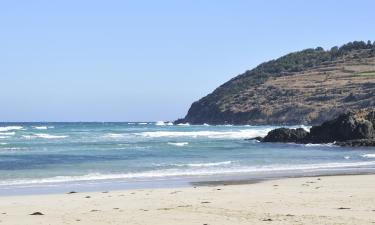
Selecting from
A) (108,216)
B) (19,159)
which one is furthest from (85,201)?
(19,159)

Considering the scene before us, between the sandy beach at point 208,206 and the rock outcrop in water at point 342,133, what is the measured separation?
95.7 ft

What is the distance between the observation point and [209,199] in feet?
52.0

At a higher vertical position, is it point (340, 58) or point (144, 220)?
point (340, 58)

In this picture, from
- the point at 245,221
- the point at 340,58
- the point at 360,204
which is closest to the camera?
the point at 245,221

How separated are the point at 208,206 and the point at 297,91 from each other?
11262 centimetres

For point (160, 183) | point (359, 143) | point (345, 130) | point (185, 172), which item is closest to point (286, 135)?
point (345, 130)

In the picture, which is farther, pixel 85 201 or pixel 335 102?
pixel 335 102

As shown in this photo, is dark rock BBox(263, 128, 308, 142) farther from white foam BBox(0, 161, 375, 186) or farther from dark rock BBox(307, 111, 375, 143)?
white foam BBox(0, 161, 375, 186)

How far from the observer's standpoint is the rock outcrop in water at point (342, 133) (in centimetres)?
4744

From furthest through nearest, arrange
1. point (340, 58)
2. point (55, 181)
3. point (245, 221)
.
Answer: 1. point (340, 58)
2. point (55, 181)
3. point (245, 221)

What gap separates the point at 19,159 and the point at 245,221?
23.2 meters

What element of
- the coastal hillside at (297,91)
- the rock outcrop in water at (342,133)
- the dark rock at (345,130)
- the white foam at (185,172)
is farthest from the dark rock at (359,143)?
the coastal hillside at (297,91)

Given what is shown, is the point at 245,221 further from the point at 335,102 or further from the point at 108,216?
the point at 335,102

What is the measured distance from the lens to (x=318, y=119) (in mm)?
108062
